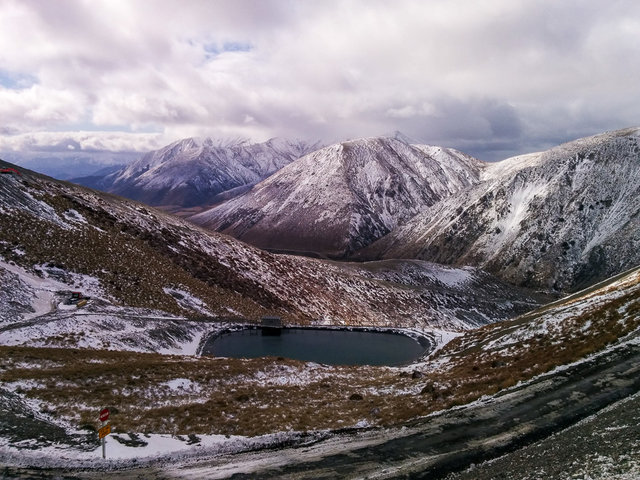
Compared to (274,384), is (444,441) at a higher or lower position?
higher

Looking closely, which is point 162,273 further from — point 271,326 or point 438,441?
point 438,441

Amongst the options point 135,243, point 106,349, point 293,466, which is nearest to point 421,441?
point 293,466

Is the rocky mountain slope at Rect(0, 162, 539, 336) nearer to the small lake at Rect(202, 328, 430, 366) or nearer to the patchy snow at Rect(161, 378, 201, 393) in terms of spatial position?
the small lake at Rect(202, 328, 430, 366)

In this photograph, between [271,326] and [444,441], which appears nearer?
[444,441]

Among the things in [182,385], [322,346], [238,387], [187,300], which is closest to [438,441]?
[238,387]

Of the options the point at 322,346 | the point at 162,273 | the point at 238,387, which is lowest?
the point at 322,346

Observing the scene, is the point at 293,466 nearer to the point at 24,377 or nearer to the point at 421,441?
the point at 421,441
